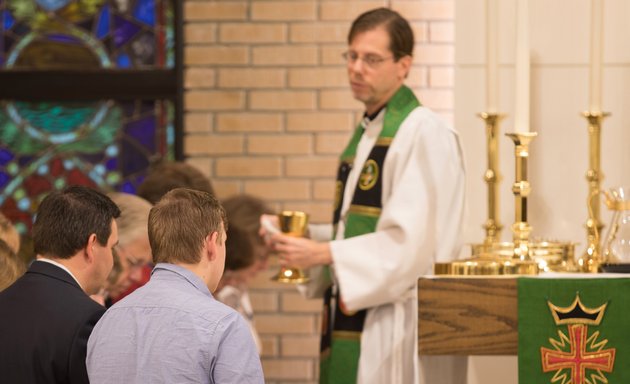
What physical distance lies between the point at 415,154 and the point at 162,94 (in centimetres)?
268

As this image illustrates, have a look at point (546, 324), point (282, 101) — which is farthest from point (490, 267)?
point (282, 101)

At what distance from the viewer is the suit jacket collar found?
11.1 feet

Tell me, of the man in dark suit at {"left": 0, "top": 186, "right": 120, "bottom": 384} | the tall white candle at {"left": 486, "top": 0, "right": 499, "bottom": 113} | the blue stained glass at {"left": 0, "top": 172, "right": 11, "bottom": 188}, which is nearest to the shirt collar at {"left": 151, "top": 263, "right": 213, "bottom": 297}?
the man in dark suit at {"left": 0, "top": 186, "right": 120, "bottom": 384}

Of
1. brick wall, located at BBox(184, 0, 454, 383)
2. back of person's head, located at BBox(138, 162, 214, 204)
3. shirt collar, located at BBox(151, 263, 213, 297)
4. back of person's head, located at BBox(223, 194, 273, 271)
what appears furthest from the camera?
brick wall, located at BBox(184, 0, 454, 383)

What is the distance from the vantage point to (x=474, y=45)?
16.1 ft

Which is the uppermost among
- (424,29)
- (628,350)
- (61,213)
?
(424,29)

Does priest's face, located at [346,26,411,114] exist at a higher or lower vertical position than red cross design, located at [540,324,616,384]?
higher

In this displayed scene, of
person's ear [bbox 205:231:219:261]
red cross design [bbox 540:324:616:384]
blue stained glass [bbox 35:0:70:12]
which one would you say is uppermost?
blue stained glass [bbox 35:0:70:12]

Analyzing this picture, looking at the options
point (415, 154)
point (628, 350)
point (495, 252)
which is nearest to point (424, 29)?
point (415, 154)

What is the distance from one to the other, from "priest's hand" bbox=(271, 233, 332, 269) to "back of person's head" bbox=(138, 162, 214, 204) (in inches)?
25.1

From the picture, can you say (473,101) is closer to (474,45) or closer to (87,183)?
(474,45)

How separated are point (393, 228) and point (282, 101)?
2095 mm

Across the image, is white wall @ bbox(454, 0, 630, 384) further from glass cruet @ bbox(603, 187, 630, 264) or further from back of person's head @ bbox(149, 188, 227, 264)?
back of person's head @ bbox(149, 188, 227, 264)

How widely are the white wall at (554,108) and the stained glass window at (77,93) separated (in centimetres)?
→ 263
